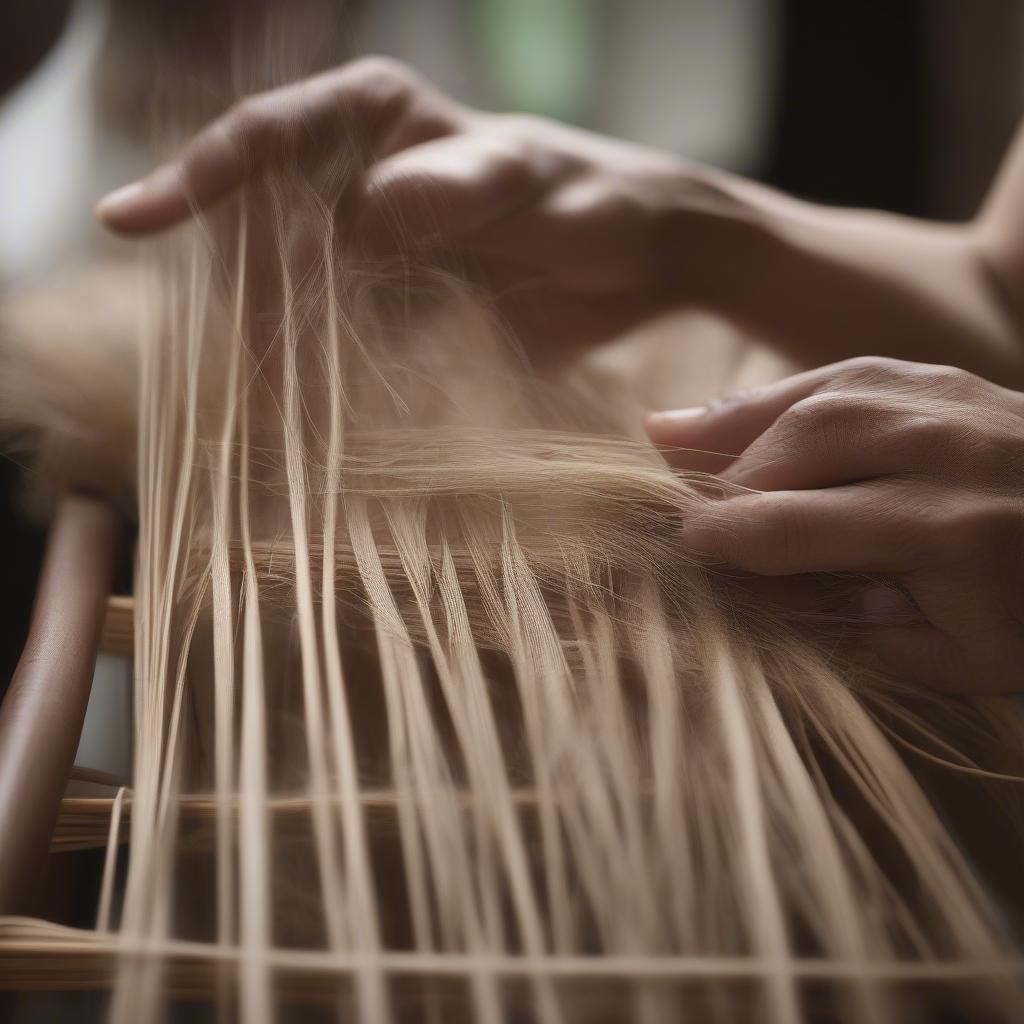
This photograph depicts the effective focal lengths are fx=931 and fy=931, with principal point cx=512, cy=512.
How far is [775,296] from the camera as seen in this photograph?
1.62ft

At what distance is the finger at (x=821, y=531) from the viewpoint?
0.26 m

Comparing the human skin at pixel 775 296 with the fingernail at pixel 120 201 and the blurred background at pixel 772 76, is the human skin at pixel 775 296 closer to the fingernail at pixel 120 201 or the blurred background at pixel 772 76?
the fingernail at pixel 120 201

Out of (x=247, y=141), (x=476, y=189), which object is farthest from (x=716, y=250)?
(x=247, y=141)

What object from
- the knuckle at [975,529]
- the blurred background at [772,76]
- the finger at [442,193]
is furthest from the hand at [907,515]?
the blurred background at [772,76]

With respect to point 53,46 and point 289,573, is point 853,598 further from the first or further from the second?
point 53,46

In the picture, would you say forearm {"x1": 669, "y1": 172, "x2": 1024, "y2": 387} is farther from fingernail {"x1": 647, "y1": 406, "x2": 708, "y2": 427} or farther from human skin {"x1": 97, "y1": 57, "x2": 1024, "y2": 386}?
fingernail {"x1": 647, "y1": 406, "x2": 708, "y2": 427}

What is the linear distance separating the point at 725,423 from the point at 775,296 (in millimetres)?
206

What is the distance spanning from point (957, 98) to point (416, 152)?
A: 2.48 feet

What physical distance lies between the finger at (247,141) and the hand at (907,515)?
0.20 meters

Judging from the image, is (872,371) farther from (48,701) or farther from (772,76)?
(772,76)

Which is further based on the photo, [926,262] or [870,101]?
[870,101]

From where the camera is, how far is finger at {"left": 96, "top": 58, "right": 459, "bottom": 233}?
0.32 m

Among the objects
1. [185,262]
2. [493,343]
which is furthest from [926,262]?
[185,262]

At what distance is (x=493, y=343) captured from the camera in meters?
0.38
